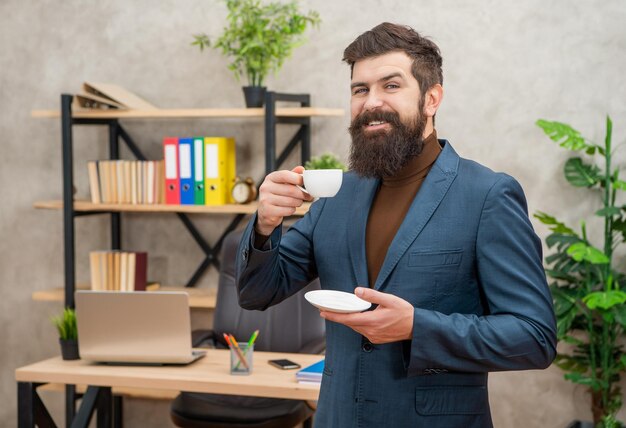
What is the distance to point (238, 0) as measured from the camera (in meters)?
3.60

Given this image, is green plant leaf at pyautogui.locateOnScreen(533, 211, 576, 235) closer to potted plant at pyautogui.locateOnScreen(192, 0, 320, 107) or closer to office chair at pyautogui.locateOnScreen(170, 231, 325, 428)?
office chair at pyautogui.locateOnScreen(170, 231, 325, 428)

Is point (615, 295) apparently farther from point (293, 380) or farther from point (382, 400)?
point (382, 400)

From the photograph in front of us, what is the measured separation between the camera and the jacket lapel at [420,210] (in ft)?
4.92

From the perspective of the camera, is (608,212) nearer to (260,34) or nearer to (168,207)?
(260,34)

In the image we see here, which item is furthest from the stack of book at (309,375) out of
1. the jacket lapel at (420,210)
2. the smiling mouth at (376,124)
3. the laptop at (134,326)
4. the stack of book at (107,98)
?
the stack of book at (107,98)

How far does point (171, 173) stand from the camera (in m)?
3.71

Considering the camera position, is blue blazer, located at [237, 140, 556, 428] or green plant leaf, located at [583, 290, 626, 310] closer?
blue blazer, located at [237, 140, 556, 428]

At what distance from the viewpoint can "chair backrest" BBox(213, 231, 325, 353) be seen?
3.21m

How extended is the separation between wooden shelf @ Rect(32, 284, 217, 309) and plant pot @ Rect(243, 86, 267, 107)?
940 mm

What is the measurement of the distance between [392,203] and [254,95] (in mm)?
2116

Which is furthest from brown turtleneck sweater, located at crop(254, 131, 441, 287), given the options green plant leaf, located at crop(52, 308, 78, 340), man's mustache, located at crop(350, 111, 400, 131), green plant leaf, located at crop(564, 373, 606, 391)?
green plant leaf, located at crop(564, 373, 606, 391)

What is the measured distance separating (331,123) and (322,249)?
7.44 ft

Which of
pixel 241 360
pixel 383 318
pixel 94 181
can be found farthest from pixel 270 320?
pixel 383 318

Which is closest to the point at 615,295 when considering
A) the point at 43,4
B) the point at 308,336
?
the point at 308,336
